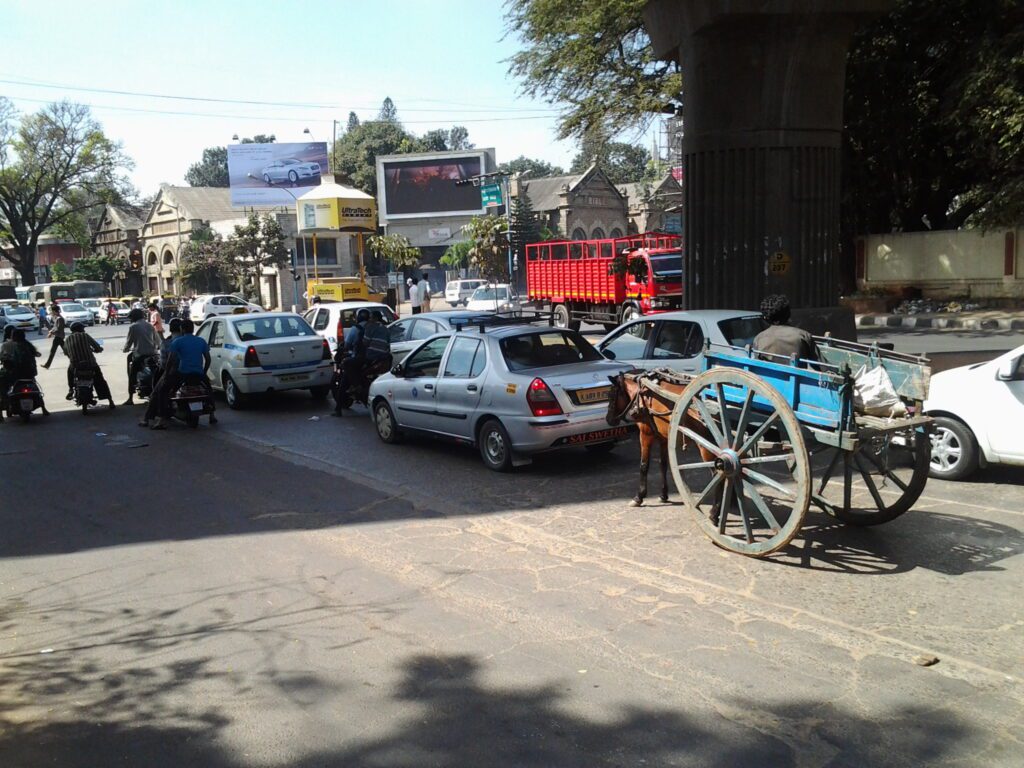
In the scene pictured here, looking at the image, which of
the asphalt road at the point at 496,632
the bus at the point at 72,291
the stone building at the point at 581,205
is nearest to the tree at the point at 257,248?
the bus at the point at 72,291

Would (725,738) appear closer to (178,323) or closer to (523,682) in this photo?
(523,682)

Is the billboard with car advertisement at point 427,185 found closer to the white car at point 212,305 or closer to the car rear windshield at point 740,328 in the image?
the white car at point 212,305

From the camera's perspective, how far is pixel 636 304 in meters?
23.5

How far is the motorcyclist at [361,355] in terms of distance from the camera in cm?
1375

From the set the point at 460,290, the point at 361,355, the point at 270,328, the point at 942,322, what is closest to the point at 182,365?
the point at 270,328

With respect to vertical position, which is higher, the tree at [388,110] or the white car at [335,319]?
the tree at [388,110]

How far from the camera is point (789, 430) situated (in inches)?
222

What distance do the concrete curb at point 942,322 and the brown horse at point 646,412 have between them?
18.6 m

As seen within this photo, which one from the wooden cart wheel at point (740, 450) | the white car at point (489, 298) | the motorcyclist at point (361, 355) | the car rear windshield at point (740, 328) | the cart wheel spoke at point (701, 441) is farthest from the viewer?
the white car at point (489, 298)

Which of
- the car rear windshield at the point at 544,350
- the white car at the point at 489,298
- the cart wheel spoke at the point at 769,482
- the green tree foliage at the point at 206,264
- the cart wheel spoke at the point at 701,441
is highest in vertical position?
the green tree foliage at the point at 206,264

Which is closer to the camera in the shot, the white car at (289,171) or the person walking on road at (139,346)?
the person walking on road at (139,346)

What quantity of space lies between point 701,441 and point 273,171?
218 ft

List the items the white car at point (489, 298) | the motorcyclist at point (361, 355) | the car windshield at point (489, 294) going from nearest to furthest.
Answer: the motorcyclist at point (361, 355), the white car at point (489, 298), the car windshield at point (489, 294)

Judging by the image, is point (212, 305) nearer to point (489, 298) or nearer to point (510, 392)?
point (489, 298)
